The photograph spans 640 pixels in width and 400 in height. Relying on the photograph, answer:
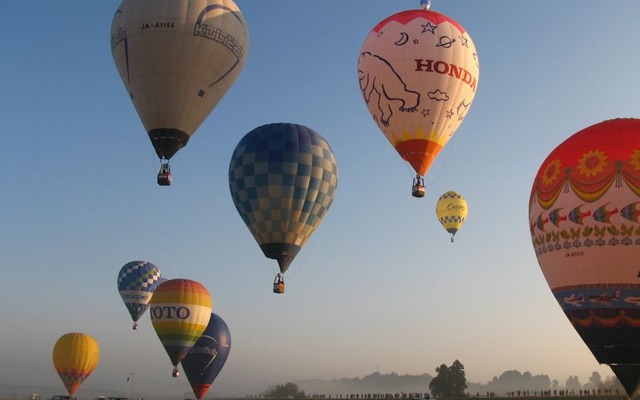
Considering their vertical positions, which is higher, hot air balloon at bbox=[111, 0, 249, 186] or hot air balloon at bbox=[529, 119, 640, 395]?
hot air balloon at bbox=[111, 0, 249, 186]

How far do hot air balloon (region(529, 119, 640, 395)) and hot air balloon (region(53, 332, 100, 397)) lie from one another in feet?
137

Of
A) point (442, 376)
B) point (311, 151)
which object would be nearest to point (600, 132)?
point (311, 151)

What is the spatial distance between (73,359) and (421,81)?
1559 inches

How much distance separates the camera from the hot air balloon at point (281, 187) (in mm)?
35250

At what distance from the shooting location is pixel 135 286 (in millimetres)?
59438

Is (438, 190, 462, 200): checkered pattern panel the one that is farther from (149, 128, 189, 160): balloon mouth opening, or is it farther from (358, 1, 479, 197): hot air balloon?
(149, 128, 189, 160): balloon mouth opening

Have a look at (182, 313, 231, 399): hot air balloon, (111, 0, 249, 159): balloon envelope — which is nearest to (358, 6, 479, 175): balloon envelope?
(111, 0, 249, 159): balloon envelope

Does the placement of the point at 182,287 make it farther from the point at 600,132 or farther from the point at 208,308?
the point at 600,132

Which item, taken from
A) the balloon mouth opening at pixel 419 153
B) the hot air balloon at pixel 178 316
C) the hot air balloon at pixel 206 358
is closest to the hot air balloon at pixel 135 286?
the hot air balloon at pixel 206 358

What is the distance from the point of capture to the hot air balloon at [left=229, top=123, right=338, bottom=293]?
35.2m

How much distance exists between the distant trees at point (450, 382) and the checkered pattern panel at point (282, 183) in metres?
41.2

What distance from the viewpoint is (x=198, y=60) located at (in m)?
28.2

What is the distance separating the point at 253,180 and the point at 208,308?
49.6 ft

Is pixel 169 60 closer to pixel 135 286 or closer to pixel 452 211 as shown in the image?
pixel 135 286
